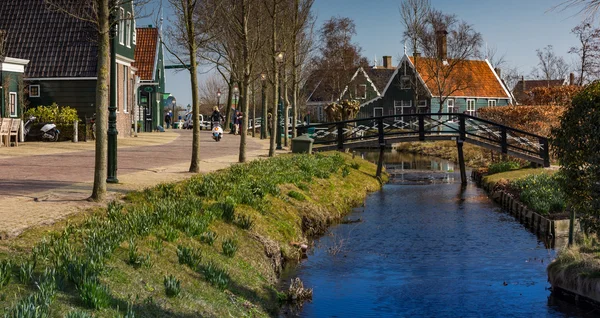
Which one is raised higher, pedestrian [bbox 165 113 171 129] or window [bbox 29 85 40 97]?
window [bbox 29 85 40 97]

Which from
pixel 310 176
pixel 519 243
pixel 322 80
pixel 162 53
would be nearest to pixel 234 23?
pixel 310 176

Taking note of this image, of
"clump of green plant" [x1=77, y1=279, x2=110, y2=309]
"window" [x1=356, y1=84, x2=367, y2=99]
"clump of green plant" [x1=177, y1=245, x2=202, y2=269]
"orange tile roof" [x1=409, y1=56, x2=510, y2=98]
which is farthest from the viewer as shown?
"window" [x1=356, y1=84, x2=367, y2=99]

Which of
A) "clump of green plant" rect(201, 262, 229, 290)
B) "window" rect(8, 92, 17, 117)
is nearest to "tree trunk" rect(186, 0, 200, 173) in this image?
"clump of green plant" rect(201, 262, 229, 290)

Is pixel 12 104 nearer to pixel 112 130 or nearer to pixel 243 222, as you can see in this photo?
pixel 112 130

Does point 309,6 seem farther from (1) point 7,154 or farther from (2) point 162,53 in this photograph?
(2) point 162,53

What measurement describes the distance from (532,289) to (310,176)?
31.9ft

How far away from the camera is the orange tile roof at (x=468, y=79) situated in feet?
237

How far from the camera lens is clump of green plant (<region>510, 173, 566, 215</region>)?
19125mm

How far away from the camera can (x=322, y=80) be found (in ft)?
267

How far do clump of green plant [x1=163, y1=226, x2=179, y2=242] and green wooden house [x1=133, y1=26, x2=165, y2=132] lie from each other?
4478 centimetres

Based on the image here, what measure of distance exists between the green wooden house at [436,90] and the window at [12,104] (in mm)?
41828

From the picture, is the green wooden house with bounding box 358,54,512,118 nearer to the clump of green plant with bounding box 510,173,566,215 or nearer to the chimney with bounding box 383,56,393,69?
the chimney with bounding box 383,56,393,69

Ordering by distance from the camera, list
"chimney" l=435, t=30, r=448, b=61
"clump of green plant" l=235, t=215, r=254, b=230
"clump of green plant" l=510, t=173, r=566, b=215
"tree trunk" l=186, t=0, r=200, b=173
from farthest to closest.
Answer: "chimney" l=435, t=30, r=448, b=61 → "tree trunk" l=186, t=0, r=200, b=173 → "clump of green plant" l=510, t=173, r=566, b=215 → "clump of green plant" l=235, t=215, r=254, b=230

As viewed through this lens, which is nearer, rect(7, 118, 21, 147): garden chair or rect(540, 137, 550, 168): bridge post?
rect(540, 137, 550, 168): bridge post
